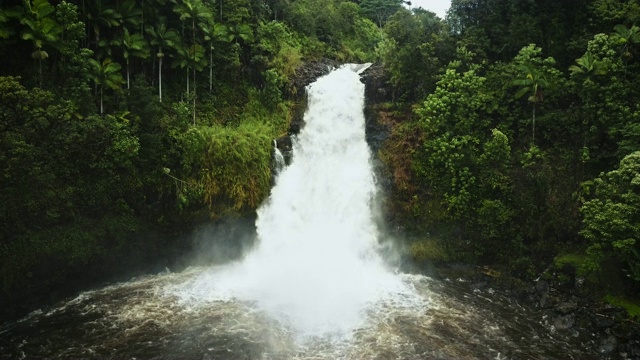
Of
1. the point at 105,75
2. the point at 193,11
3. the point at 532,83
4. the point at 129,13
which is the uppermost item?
the point at 193,11

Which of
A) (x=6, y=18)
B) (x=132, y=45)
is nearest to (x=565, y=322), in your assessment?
(x=132, y=45)

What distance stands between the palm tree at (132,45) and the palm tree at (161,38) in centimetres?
75

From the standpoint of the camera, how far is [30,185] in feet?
50.3

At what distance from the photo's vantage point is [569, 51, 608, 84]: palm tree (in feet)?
57.7

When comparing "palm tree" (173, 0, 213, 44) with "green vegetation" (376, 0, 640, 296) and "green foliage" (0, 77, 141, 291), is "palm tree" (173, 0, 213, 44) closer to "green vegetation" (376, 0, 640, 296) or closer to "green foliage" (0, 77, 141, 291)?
"green foliage" (0, 77, 141, 291)

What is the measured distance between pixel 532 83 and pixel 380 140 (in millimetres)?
7832

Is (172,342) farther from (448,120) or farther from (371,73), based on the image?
(371,73)

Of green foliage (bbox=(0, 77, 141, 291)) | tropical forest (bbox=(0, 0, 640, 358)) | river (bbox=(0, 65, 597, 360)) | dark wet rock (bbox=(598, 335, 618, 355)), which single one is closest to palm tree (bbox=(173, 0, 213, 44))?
tropical forest (bbox=(0, 0, 640, 358))

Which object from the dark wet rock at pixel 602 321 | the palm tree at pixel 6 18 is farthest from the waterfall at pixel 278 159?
the dark wet rock at pixel 602 321

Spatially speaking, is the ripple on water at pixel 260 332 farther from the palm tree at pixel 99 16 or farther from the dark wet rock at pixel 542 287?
the palm tree at pixel 99 16

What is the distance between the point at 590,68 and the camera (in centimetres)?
1783

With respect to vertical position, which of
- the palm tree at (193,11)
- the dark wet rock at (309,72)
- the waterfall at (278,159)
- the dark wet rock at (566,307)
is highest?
the palm tree at (193,11)

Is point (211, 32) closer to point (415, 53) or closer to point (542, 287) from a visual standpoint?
point (415, 53)

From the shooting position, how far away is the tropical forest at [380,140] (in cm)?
1555
